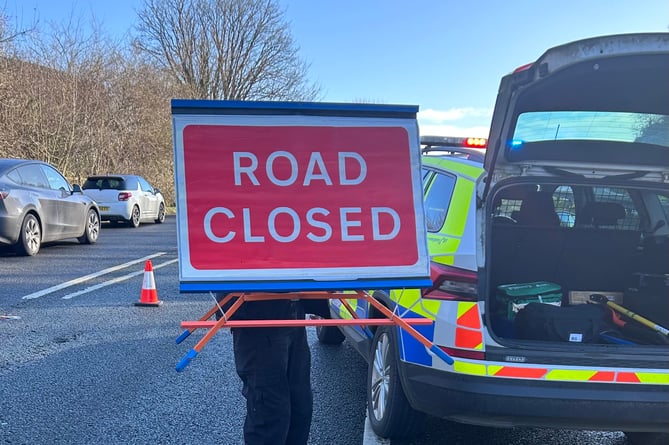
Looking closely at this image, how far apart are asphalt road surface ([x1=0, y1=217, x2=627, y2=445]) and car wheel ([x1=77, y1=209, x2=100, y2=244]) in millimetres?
4088

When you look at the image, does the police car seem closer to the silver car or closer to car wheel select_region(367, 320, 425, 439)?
car wheel select_region(367, 320, 425, 439)

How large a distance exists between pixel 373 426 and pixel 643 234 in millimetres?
2121

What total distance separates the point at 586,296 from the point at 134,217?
13839 mm

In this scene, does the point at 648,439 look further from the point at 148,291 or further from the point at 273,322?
the point at 148,291

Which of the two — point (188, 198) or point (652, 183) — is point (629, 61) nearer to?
point (652, 183)

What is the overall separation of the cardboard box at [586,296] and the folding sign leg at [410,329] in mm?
1486

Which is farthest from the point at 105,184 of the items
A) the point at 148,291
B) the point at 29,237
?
the point at 148,291

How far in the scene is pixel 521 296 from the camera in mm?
3195

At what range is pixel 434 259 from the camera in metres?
2.84

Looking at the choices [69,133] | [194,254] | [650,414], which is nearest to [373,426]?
[650,414]

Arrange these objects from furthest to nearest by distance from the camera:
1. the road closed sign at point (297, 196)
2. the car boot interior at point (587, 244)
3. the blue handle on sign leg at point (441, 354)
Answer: the car boot interior at point (587, 244) < the blue handle on sign leg at point (441, 354) < the road closed sign at point (297, 196)

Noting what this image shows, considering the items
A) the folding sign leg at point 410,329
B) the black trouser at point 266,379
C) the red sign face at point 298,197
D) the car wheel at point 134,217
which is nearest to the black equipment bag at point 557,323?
the folding sign leg at point 410,329

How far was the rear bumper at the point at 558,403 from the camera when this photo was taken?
253 cm

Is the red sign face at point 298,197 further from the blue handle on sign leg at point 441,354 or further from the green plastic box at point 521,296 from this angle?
the green plastic box at point 521,296
